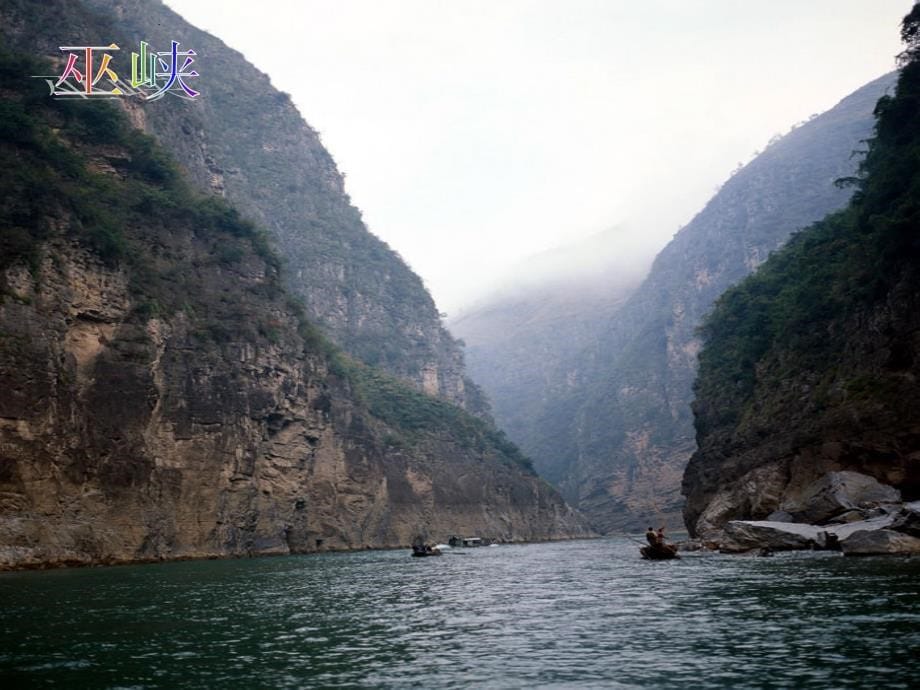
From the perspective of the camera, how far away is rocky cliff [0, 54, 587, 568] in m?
47.3

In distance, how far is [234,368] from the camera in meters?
66.8

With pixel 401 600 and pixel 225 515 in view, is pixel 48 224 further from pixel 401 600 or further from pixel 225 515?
pixel 401 600

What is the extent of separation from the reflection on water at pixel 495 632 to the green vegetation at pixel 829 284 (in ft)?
67.1

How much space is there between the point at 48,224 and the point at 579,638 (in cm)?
4931

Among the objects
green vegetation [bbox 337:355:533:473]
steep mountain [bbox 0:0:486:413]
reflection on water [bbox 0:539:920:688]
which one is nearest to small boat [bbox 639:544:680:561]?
reflection on water [bbox 0:539:920:688]

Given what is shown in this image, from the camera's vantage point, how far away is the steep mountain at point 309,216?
440ft

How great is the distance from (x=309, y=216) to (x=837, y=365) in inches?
4398

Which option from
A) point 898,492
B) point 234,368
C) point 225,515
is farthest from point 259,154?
point 898,492

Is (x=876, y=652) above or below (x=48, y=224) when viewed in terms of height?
below

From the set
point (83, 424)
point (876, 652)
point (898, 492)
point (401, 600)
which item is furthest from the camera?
point (83, 424)

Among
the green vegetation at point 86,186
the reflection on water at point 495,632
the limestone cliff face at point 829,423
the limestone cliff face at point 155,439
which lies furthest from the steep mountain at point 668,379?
the reflection on water at point 495,632

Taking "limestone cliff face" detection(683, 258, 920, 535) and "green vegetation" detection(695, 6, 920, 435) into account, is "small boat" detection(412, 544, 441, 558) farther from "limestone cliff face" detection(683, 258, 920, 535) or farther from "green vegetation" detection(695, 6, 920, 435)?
"green vegetation" detection(695, 6, 920, 435)

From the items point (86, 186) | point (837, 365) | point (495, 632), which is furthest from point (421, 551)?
point (495, 632)

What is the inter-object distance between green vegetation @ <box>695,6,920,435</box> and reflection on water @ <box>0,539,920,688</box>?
2046 centimetres
